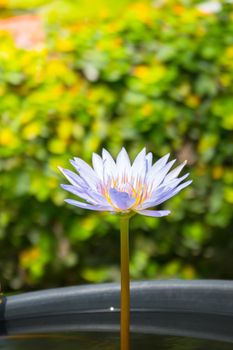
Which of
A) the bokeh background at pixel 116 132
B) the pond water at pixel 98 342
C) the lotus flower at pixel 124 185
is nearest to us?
the lotus flower at pixel 124 185

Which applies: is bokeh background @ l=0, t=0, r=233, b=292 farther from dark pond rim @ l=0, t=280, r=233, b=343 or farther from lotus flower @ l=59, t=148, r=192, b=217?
lotus flower @ l=59, t=148, r=192, b=217

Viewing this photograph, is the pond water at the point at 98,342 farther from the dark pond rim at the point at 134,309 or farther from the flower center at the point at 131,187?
the flower center at the point at 131,187

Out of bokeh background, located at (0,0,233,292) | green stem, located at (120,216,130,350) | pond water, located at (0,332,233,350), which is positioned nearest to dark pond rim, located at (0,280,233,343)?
pond water, located at (0,332,233,350)

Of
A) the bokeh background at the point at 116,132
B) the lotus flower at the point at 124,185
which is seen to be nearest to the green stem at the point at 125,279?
the lotus flower at the point at 124,185

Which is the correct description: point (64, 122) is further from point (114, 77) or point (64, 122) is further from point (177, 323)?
point (177, 323)

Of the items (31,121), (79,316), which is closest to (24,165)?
(31,121)

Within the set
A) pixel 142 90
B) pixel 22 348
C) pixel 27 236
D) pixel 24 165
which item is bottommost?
pixel 22 348
